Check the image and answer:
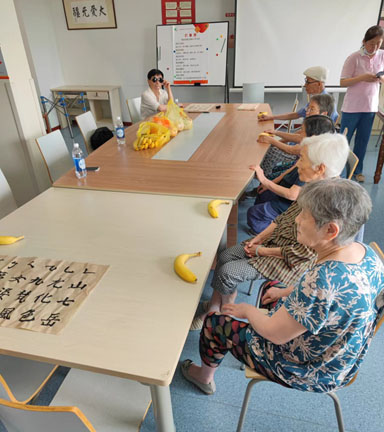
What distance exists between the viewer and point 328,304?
88 cm

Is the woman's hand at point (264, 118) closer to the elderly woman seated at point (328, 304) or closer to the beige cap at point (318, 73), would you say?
the beige cap at point (318, 73)

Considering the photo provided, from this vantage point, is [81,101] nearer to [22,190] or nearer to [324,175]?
[22,190]

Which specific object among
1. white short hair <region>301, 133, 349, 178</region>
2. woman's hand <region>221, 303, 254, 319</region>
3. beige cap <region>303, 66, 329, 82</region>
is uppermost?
beige cap <region>303, 66, 329, 82</region>

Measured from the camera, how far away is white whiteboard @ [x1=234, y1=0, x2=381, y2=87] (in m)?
4.59

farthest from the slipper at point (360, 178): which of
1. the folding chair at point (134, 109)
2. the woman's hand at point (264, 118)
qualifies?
the folding chair at point (134, 109)

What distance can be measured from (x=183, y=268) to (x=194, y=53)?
4.83m

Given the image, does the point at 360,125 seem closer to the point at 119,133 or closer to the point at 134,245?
the point at 119,133

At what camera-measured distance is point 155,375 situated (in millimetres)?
856

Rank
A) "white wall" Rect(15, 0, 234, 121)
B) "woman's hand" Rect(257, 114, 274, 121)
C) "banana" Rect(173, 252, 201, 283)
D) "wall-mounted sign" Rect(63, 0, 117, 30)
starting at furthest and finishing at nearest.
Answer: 1. "wall-mounted sign" Rect(63, 0, 117, 30)
2. "white wall" Rect(15, 0, 234, 121)
3. "woman's hand" Rect(257, 114, 274, 121)
4. "banana" Rect(173, 252, 201, 283)

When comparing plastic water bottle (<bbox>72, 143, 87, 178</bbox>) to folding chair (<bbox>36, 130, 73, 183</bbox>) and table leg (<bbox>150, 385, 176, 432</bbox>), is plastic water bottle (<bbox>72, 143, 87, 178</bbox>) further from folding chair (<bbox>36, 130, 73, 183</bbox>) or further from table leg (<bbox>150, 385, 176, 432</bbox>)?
table leg (<bbox>150, 385, 176, 432</bbox>)

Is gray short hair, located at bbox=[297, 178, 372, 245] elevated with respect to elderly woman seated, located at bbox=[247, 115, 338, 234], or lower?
elevated

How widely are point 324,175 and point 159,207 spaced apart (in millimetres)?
837

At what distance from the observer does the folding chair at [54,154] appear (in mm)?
2545

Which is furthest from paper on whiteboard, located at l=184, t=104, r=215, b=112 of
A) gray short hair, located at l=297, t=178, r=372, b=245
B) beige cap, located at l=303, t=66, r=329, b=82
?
gray short hair, located at l=297, t=178, r=372, b=245
